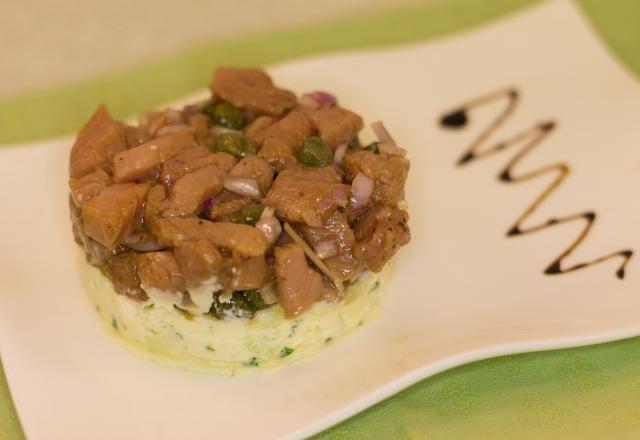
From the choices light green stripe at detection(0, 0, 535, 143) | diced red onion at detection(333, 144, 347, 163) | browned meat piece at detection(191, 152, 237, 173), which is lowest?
diced red onion at detection(333, 144, 347, 163)

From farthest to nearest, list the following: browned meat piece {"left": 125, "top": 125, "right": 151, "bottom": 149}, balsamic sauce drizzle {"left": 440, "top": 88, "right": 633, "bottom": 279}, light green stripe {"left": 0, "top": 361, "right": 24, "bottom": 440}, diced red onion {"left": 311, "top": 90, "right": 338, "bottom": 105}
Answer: diced red onion {"left": 311, "top": 90, "right": 338, "bottom": 105}, balsamic sauce drizzle {"left": 440, "top": 88, "right": 633, "bottom": 279}, browned meat piece {"left": 125, "top": 125, "right": 151, "bottom": 149}, light green stripe {"left": 0, "top": 361, "right": 24, "bottom": 440}

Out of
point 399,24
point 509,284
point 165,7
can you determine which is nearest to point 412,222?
point 509,284

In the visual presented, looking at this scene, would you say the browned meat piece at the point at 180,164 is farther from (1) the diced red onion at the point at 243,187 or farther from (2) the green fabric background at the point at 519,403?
(2) the green fabric background at the point at 519,403

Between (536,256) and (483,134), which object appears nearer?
(536,256)

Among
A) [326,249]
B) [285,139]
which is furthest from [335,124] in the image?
[326,249]

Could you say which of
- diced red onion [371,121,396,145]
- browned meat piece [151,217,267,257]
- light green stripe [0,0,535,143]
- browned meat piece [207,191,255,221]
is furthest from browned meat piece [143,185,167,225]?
light green stripe [0,0,535,143]

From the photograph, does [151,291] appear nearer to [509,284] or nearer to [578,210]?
[509,284]

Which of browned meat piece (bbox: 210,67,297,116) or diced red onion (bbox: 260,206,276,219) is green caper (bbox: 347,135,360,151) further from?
diced red onion (bbox: 260,206,276,219)
